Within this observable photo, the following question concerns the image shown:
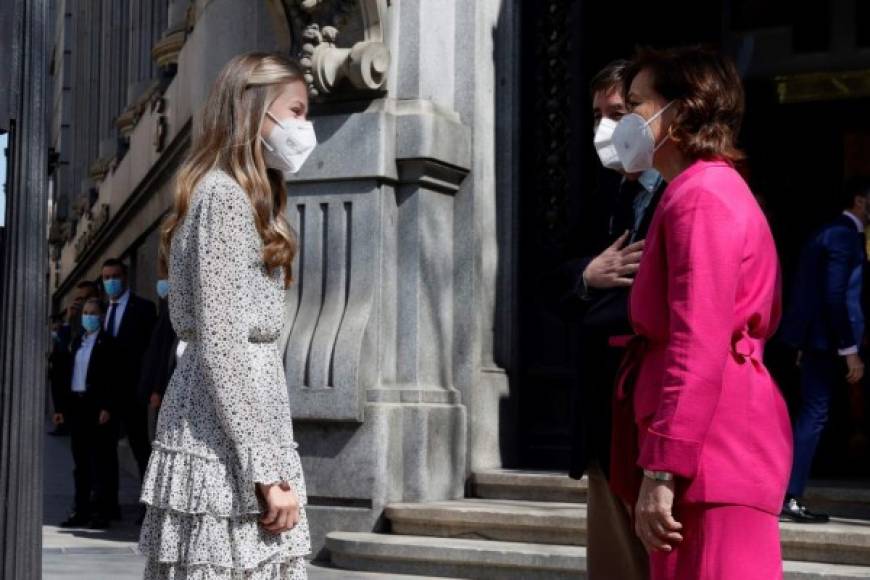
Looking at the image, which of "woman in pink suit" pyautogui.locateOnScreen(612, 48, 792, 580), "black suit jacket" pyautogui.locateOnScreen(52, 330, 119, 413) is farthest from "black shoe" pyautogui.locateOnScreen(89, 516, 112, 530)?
"woman in pink suit" pyautogui.locateOnScreen(612, 48, 792, 580)

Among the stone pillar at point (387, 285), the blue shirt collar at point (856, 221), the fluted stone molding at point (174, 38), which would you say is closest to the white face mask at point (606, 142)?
the blue shirt collar at point (856, 221)

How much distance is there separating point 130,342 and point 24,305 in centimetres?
790

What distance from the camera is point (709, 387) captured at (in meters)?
3.33

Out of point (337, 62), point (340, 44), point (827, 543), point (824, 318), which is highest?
point (340, 44)

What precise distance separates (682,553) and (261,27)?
7.12 meters

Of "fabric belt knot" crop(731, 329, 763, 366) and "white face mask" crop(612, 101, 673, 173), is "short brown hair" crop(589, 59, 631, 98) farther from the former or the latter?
"fabric belt knot" crop(731, 329, 763, 366)

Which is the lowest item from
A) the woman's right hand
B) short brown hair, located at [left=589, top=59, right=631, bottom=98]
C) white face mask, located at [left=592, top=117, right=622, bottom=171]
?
the woman's right hand

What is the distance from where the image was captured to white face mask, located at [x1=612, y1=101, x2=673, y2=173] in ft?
12.4

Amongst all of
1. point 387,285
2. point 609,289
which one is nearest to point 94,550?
point 387,285

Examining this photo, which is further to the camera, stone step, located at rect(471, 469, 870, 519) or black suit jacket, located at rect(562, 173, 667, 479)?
stone step, located at rect(471, 469, 870, 519)

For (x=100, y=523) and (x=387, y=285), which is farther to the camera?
(x=100, y=523)

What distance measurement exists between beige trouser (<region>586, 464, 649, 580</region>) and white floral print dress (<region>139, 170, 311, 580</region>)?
1.03m

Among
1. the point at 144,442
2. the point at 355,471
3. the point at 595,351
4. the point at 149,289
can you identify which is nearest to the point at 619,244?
the point at 595,351

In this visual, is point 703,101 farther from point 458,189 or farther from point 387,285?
point 458,189
